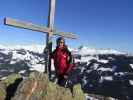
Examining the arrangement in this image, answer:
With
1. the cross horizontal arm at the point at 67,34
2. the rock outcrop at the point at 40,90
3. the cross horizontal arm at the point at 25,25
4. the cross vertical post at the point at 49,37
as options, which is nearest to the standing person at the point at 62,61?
the cross vertical post at the point at 49,37

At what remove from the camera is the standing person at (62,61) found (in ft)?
62.1

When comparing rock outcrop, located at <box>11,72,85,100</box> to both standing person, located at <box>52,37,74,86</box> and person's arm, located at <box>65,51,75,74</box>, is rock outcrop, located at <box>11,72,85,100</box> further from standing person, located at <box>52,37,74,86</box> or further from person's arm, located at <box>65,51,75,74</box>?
person's arm, located at <box>65,51,75,74</box>

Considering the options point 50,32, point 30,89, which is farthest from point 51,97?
point 50,32

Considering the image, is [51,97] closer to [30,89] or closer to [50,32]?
[30,89]

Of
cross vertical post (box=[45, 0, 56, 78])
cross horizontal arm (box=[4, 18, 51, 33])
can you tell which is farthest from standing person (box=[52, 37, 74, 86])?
cross horizontal arm (box=[4, 18, 51, 33])

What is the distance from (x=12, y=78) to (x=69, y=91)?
3.93 metres

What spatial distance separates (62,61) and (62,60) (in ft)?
0.22

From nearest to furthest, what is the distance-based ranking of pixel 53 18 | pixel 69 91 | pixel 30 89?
pixel 30 89 → pixel 69 91 → pixel 53 18

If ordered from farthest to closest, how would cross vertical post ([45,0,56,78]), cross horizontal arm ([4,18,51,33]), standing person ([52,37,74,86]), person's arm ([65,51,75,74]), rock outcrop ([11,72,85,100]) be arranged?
cross vertical post ([45,0,56,78]), person's arm ([65,51,75,74]), standing person ([52,37,74,86]), cross horizontal arm ([4,18,51,33]), rock outcrop ([11,72,85,100])

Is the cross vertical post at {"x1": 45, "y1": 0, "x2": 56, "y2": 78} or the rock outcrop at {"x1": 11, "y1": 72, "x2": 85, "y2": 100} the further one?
the cross vertical post at {"x1": 45, "y1": 0, "x2": 56, "y2": 78}

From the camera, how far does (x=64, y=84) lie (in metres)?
19.4

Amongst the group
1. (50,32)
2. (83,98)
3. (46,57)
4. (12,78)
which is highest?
(50,32)

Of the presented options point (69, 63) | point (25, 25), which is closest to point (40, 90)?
point (69, 63)

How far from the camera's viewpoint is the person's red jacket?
62.2ft
